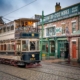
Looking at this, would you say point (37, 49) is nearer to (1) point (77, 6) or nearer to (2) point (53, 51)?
(1) point (77, 6)

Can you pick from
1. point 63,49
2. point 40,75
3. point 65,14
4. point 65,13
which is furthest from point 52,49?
point 40,75

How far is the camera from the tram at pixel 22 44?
1705cm

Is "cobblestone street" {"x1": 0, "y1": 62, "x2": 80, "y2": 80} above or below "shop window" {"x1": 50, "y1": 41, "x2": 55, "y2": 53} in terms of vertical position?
below

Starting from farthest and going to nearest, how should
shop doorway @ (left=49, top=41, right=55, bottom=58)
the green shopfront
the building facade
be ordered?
shop doorway @ (left=49, top=41, right=55, bottom=58) < the green shopfront < the building facade

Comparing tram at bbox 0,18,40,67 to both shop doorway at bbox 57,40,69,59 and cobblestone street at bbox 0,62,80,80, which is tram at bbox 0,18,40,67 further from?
shop doorway at bbox 57,40,69,59

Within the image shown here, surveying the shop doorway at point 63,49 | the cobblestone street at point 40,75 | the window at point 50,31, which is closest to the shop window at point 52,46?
the window at point 50,31

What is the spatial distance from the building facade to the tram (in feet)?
18.7

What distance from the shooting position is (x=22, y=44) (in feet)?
56.3

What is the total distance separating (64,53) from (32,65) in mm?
10642

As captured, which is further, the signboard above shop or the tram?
the signboard above shop

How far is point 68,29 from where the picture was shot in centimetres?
2575

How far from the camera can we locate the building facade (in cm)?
2416

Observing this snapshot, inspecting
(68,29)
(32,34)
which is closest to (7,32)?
(32,34)

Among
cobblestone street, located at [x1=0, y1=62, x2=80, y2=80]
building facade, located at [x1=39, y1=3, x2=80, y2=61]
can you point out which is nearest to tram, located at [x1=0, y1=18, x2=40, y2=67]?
cobblestone street, located at [x1=0, y1=62, x2=80, y2=80]
